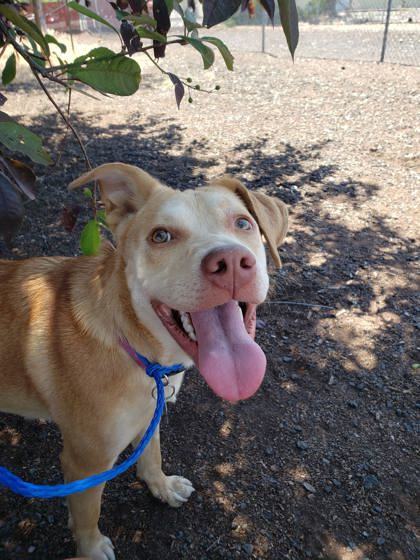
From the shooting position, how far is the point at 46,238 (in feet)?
17.0

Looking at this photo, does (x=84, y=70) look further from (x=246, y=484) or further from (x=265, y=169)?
(x=265, y=169)

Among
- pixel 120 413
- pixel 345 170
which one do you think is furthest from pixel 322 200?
pixel 120 413

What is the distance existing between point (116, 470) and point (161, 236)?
40.7 inches

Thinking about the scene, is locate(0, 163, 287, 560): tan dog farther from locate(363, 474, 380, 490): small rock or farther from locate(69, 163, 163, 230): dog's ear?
locate(363, 474, 380, 490): small rock

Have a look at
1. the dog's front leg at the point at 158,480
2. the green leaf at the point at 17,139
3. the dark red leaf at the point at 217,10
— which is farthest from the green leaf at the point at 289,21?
the dog's front leg at the point at 158,480

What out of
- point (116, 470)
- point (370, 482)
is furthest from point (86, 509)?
point (370, 482)

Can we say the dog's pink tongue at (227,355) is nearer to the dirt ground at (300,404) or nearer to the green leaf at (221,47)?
the green leaf at (221,47)

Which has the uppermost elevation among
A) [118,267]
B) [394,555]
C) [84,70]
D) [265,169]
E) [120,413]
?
[84,70]

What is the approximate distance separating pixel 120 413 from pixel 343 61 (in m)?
15.3

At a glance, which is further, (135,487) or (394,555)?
(135,487)

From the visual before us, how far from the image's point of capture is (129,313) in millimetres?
2105

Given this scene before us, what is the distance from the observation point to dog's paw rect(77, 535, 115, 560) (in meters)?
2.43

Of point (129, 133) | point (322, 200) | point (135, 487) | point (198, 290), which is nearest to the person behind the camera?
point (198, 290)

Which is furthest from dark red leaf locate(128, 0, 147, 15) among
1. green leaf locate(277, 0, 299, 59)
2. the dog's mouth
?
the dog's mouth
